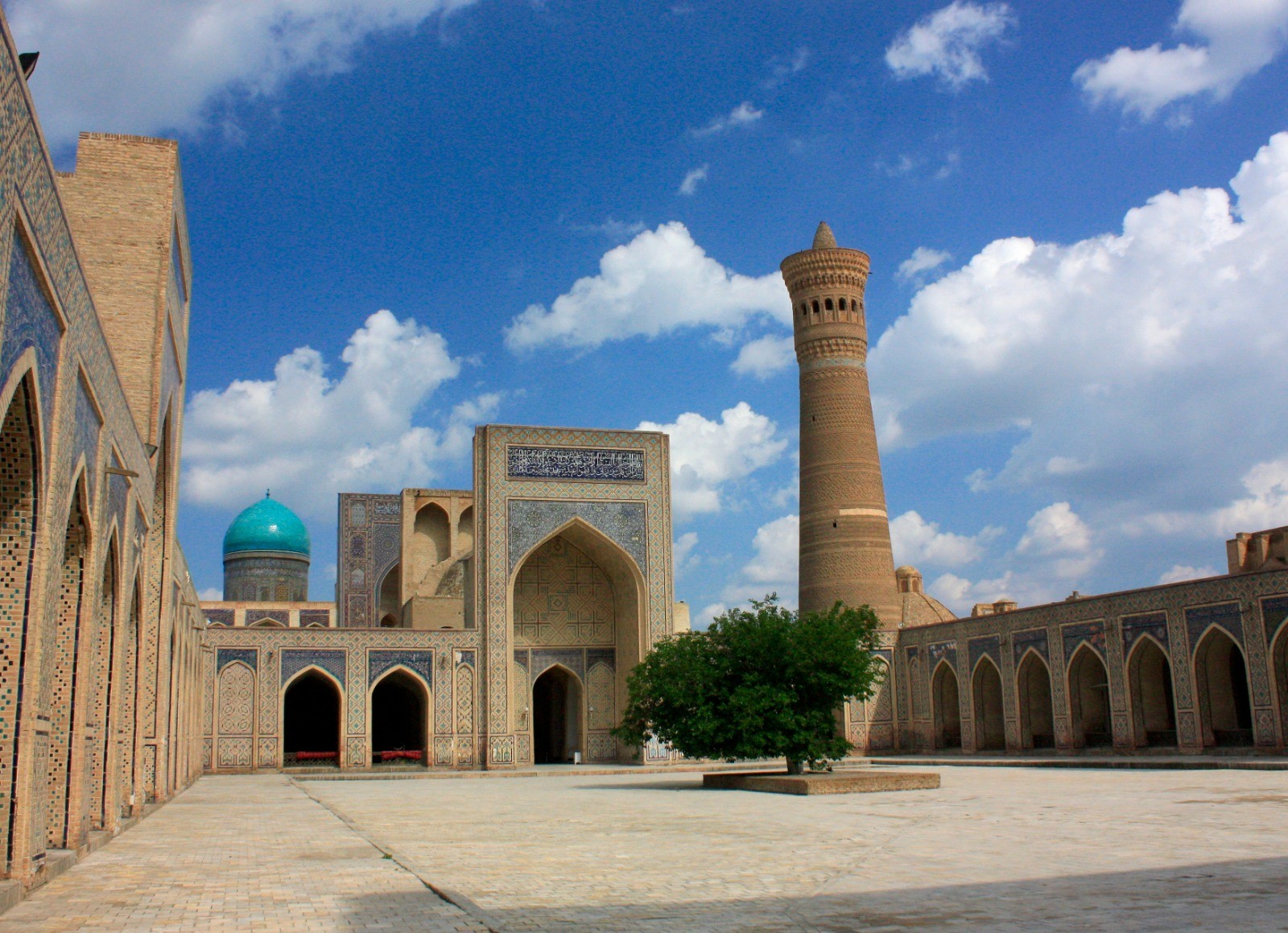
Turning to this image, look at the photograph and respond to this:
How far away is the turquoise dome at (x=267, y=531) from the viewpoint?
3469 cm

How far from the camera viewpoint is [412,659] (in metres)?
21.3

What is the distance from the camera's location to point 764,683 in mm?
13453

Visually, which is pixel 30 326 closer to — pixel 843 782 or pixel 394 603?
pixel 843 782

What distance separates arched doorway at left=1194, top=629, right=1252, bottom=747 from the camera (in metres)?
17.1

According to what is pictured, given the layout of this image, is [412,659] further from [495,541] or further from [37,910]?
[37,910]

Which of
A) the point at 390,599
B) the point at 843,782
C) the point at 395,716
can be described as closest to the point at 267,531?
the point at 390,599

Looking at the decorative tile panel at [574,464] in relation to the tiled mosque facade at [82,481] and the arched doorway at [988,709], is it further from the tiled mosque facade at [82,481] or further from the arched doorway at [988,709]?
the tiled mosque facade at [82,481]

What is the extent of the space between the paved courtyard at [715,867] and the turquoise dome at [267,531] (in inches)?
977

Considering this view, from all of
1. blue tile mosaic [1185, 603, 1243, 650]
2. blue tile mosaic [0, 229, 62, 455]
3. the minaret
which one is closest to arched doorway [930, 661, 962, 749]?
the minaret

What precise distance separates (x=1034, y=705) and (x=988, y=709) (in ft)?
3.24

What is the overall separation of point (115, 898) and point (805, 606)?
23174 mm

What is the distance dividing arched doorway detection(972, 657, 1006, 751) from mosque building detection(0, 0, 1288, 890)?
0.05m

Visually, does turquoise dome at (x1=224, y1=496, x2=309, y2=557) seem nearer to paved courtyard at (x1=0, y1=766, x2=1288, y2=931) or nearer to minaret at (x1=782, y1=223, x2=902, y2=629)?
minaret at (x1=782, y1=223, x2=902, y2=629)

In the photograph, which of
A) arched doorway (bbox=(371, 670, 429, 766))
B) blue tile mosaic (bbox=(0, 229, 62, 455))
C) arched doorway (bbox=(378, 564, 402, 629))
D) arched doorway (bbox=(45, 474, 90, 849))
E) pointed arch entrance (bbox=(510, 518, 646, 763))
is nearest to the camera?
blue tile mosaic (bbox=(0, 229, 62, 455))
